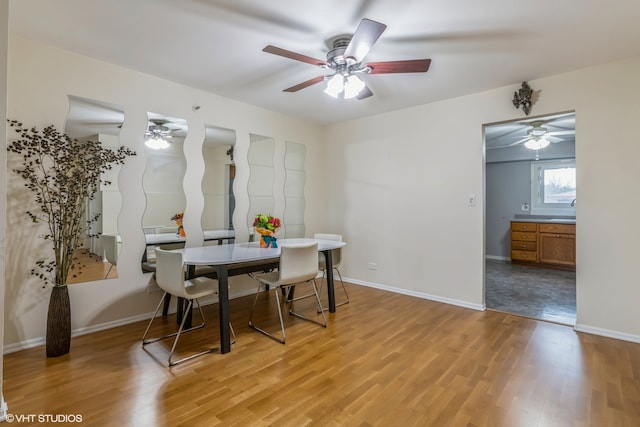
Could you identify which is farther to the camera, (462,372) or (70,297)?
(70,297)

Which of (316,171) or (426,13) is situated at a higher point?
(426,13)

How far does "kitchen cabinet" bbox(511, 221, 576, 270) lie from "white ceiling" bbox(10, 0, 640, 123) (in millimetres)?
3607

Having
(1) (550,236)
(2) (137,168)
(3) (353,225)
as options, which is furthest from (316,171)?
(1) (550,236)

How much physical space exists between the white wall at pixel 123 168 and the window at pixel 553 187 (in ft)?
17.5

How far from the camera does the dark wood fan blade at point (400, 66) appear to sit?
7.20 feet

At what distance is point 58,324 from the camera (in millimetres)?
2350

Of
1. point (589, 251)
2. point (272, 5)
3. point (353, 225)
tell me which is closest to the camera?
point (272, 5)

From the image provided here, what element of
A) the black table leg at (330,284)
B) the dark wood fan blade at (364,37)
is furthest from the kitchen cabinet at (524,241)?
the dark wood fan blade at (364,37)

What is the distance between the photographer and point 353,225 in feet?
15.5

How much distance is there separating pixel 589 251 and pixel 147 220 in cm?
425

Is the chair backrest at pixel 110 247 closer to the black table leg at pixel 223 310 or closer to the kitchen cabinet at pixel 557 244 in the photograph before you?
the black table leg at pixel 223 310

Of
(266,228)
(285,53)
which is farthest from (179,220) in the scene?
(285,53)

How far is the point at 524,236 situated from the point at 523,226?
0.19 m

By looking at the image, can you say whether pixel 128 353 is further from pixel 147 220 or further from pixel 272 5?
pixel 272 5
